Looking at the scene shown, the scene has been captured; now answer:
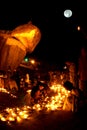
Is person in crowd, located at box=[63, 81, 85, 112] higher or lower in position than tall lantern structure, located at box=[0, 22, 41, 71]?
lower

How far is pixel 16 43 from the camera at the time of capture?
11.2 meters

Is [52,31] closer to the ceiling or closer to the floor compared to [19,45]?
closer to the ceiling

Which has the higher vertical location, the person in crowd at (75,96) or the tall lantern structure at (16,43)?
the tall lantern structure at (16,43)

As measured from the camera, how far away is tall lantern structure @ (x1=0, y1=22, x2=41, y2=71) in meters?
10.3

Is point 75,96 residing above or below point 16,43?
below

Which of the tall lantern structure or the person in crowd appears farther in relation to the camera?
the tall lantern structure

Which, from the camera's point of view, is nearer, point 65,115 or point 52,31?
point 65,115

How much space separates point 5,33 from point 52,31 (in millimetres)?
12350

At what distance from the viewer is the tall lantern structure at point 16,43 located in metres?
10.3

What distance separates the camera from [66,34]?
21094 mm

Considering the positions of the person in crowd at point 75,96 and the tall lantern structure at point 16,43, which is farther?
the tall lantern structure at point 16,43

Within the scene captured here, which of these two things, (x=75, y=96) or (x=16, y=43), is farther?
(x=16, y=43)

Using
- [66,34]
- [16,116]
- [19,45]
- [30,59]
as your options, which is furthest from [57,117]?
[66,34]

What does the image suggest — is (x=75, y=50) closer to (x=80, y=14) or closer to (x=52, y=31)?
(x=80, y=14)
